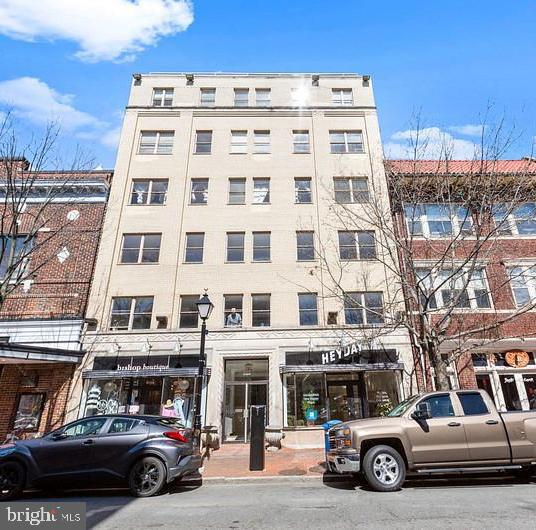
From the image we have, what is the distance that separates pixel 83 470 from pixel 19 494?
52.9 inches

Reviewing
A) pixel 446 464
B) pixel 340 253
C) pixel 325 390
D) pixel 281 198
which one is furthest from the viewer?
pixel 281 198

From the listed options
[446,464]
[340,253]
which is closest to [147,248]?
[340,253]

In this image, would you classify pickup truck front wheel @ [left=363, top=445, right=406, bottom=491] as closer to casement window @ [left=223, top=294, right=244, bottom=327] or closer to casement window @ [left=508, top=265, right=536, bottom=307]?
casement window @ [left=223, top=294, right=244, bottom=327]

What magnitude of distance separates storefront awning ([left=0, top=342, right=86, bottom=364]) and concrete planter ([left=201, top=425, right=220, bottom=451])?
257 inches

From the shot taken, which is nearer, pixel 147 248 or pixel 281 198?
pixel 147 248

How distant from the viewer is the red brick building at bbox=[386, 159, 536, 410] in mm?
Result: 15352

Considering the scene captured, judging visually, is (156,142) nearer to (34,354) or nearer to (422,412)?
(34,354)

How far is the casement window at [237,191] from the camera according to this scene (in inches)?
778

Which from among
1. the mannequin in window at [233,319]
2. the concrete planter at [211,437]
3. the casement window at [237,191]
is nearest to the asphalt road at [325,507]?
the concrete planter at [211,437]

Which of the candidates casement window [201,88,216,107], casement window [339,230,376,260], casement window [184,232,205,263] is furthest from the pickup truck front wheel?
casement window [201,88,216,107]

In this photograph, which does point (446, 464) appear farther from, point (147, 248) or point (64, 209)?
point (64, 209)

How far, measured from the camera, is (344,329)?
16.3 metres

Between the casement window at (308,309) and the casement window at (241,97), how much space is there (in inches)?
528

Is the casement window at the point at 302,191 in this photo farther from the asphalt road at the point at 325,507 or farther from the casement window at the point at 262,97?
the asphalt road at the point at 325,507
